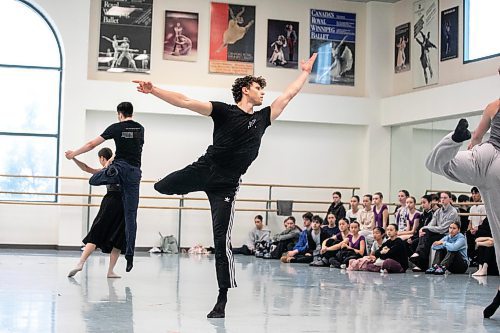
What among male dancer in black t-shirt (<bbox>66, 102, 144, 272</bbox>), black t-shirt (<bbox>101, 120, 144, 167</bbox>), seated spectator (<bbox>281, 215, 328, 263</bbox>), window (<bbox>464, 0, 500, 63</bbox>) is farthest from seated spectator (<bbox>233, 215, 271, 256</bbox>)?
black t-shirt (<bbox>101, 120, 144, 167</bbox>)

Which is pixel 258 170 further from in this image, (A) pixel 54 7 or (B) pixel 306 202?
(A) pixel 54 7

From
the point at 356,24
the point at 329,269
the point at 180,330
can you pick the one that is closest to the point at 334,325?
the point at 180,330

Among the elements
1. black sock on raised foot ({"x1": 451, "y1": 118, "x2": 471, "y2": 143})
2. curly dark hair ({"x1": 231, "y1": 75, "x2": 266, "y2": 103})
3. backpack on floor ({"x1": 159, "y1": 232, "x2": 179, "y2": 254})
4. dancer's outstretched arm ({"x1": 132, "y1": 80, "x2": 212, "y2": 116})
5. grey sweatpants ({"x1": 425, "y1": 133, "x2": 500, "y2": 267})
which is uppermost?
curly dark hair ({"x1": 231, "y1": 75, "x2": 266, "y2": 103})

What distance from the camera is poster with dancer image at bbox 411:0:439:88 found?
17312mm

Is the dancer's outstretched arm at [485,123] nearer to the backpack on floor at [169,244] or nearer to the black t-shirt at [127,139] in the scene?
the black t-shirt at [127,139]

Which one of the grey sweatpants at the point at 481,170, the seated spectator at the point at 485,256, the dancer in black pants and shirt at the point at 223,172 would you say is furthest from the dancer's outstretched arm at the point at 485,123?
the seated spectator at the point at 485,256

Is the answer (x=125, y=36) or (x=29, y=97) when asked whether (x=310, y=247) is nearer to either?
(x=125, y=36)

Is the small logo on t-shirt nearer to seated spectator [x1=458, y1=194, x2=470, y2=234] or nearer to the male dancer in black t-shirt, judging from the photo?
the male dancer in black t-shirt

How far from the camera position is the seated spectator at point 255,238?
17.7 metres

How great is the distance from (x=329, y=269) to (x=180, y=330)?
321 inches

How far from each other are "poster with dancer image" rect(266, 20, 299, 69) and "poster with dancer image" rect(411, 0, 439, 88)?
9.14 ft

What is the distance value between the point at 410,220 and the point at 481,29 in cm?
413

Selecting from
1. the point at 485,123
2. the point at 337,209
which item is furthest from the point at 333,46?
the point at 485,123

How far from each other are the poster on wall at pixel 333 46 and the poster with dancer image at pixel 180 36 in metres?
2.82
